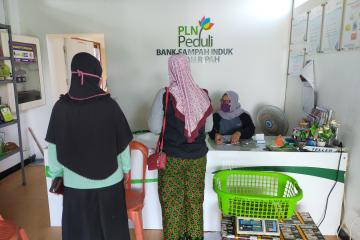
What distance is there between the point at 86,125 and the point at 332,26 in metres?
2.06

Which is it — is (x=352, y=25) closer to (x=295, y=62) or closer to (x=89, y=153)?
(x=295, y=62)

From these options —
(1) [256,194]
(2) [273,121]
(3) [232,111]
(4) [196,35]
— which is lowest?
(1) [256,194]

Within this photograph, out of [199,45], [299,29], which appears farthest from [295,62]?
[199,45]

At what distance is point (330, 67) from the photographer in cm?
238

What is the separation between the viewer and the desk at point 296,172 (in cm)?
217

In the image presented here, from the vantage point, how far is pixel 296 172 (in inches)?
86.9

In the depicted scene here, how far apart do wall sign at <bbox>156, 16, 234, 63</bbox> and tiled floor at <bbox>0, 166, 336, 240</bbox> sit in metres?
2.18

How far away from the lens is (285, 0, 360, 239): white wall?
6.64 feet

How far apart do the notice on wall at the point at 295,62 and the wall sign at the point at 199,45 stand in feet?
2.41

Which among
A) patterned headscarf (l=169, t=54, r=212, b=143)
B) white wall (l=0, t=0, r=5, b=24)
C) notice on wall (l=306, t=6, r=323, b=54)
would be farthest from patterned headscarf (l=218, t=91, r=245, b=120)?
white wall (l=0, t=0, r=5, b=24)

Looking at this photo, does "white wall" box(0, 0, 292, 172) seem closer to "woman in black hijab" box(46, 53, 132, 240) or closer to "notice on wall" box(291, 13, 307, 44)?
"notice on wall" box(291, 13, 307, 44)

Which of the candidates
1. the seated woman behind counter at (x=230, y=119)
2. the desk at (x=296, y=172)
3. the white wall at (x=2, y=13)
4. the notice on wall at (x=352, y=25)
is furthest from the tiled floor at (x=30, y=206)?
the white wall at (x=2, y=13)

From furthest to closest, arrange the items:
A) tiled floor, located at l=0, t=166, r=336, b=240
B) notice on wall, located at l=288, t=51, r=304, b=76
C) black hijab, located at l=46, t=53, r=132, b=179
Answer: notice on wall, located at l=288, t=51, r=304, b=76, tiled floor, located at l=0, t=166, r=336, b=240, black hijab, located at l=46, t=53, r=132, b=179

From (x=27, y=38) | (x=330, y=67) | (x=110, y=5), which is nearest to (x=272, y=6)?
(x=330, y=67)
